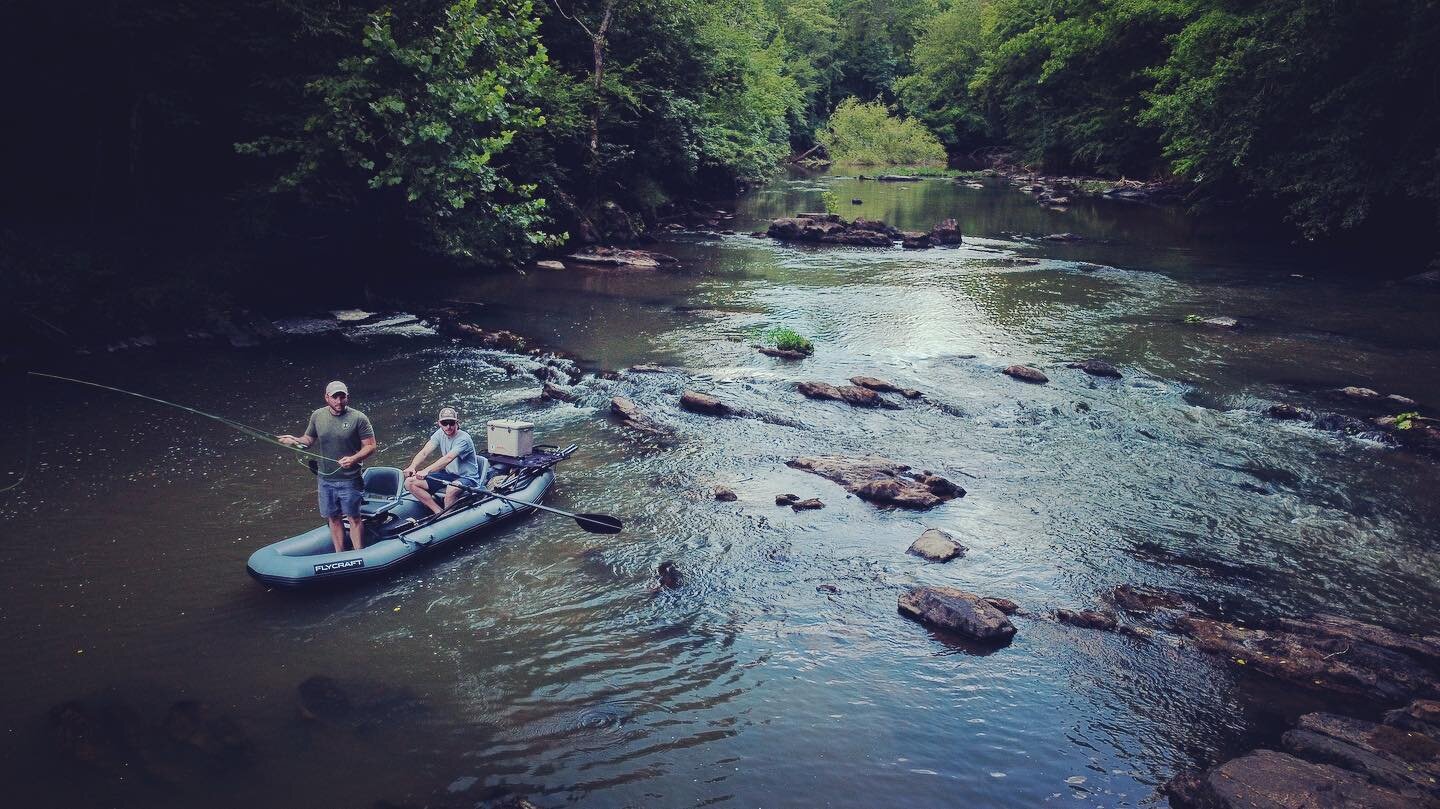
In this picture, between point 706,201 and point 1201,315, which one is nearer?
point 1201,315

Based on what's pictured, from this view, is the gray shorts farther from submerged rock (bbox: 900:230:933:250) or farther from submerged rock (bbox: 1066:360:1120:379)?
submerged rock (bbox: 900:230:933:250)

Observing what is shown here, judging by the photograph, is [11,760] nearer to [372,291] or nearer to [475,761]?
[475,761]

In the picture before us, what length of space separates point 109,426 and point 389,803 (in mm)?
8699

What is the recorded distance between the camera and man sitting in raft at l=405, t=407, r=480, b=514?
9.08m

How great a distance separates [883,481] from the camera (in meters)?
10.3

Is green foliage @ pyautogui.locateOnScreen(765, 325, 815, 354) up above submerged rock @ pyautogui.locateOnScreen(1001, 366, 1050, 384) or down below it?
above

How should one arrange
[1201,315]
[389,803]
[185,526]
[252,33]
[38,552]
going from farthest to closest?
1. [1201,315]
2. [252,33]
3. [185,526]
4. [38,552]
5. [389,803]

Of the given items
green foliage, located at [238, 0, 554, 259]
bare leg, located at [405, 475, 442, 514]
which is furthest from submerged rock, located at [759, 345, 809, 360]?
bare leg, located at [405, 475, 442, 514]

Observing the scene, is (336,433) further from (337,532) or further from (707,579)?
(707,579)

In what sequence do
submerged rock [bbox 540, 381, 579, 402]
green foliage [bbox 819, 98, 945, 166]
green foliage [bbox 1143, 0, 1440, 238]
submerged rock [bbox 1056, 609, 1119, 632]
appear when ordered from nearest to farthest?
submerged rock [bbox 1056, 609, 1119, 632], submerged rock [bbox 540, 381, 579, 402], green foliage [bbox 1143, 0, 1440, 238], green foliage [bbox 819, 98, 945, 166]

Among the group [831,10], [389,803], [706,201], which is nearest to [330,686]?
[389,803]

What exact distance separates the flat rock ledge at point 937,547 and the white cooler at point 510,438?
452cm

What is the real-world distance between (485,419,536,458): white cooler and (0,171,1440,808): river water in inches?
26.4

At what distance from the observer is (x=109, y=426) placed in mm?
11422
